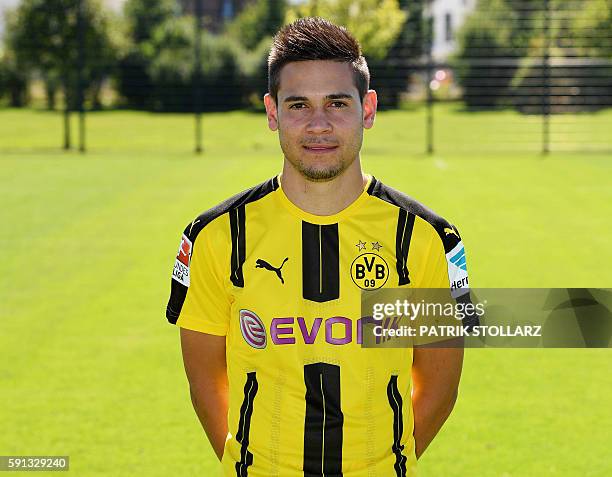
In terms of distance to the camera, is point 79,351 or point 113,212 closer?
point 79,351

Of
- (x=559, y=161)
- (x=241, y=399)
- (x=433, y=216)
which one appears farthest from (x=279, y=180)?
(x=559, y=161)

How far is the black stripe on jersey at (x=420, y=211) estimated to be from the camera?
3109 mm

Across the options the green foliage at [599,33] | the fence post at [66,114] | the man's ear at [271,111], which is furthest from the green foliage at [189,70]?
the man's ear at [271,111]

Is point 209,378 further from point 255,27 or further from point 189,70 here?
point 255,27

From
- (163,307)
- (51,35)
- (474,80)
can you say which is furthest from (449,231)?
(474,80)

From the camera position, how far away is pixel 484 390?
6.86m

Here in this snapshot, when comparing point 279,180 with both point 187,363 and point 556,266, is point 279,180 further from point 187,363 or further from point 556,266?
point 556,266

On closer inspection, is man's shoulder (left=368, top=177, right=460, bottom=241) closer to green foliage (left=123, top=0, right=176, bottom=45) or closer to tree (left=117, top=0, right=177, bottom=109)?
tree (left=117, top=0, right=177, bottom=109)

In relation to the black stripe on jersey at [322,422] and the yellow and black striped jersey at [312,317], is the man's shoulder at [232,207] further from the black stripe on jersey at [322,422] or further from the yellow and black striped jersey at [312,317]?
the black stripe on jersey at [322,422]

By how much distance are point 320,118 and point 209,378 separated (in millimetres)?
933

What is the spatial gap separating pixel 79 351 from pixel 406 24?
42.6 meters

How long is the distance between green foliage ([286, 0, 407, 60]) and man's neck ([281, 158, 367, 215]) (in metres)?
36.2

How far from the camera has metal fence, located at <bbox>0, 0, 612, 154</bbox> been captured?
3183 cm

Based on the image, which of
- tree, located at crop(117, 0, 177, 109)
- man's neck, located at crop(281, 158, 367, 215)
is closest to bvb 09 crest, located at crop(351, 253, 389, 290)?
man's neck, located at crop(281, 158, 367, 215)
